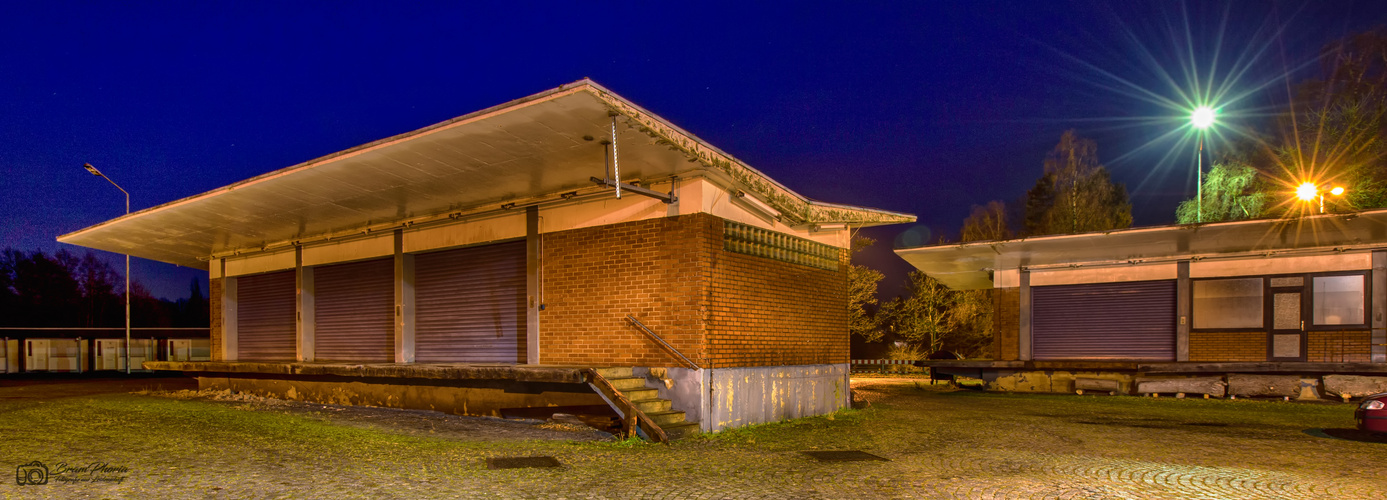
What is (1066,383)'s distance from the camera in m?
19.4

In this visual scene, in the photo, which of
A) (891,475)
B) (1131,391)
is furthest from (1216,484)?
(1131,391)

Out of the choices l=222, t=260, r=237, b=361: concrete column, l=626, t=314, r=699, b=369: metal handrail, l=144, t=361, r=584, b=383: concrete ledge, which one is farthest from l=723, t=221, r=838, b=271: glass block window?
l=222, t=260, r=237, b=361: concrete column

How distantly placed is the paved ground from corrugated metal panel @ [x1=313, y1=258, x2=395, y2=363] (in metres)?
2.73

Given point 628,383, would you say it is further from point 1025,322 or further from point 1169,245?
point 1025,322

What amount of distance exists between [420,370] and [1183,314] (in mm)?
17428

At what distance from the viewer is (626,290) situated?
11305mm

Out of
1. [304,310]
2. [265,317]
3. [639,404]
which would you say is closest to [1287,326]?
[639,404]

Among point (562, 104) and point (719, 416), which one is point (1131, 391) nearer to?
point (719, 416)

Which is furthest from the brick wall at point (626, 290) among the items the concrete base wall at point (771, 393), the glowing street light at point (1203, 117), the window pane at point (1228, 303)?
the glowing street light at point (1203, 117)

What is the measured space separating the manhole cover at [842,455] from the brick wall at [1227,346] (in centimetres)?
1392

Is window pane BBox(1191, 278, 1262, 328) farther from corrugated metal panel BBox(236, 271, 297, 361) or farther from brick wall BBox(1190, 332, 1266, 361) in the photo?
corrugated metal panel BBox(236, 271, 297, 361)

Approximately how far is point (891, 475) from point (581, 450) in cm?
358

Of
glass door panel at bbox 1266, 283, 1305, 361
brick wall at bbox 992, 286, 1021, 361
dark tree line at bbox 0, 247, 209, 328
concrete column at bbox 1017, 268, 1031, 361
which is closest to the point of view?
glass door panel at bbox 1266, 283, 1305, 361

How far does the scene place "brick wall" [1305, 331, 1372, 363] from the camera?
1662 centimetres
